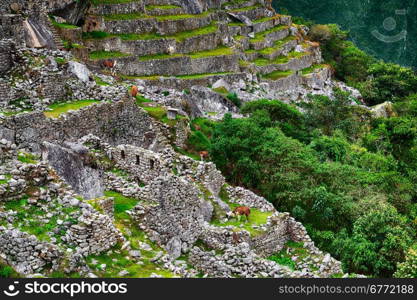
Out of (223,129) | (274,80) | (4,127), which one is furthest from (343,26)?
(4,127)

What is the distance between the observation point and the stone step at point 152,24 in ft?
136

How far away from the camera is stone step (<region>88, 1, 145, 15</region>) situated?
41362 millimetres

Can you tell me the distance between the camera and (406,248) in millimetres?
19625

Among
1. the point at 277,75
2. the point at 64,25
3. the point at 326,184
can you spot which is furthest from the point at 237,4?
the point at 326,184

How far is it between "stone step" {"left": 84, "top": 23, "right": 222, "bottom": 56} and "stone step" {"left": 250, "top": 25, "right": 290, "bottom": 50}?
25.8 feet

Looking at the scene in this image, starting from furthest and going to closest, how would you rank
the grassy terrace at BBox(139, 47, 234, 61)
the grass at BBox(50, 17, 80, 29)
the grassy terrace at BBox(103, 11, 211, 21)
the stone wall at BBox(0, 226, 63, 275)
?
the grassy terrace at BBox(139, 47, 234, 61)
the grassy terrace at BBox(103, 11, 211, 21)
the grass at BBox(50, 17, 80, 29)
the stone wall at BBox(0, 226, 63, 275)

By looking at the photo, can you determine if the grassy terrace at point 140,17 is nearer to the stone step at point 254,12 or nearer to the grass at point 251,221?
the stone step at point 254,12

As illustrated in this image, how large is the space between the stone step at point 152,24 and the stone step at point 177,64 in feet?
7.26

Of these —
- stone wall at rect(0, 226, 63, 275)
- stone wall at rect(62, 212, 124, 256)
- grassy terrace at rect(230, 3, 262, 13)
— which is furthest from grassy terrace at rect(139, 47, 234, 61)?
stone wall at rect(0, 226, 63, 275)

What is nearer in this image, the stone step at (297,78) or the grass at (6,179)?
the grass at (6,179)

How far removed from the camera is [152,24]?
44.5 metres

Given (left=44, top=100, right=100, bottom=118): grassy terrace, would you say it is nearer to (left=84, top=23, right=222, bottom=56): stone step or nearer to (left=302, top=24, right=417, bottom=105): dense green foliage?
(left=84, top=23, right=222, bottom=56): stone step

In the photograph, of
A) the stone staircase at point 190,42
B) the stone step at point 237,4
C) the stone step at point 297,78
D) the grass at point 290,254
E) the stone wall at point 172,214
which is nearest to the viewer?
the stone wall at point 172,214

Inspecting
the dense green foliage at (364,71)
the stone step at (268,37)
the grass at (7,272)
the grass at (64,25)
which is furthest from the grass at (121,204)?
the dense green foliage at (364,71)
